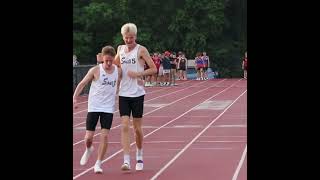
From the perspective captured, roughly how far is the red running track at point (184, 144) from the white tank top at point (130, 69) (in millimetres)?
1147

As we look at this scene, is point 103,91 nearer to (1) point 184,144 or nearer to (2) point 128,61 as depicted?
(2) point 128,61

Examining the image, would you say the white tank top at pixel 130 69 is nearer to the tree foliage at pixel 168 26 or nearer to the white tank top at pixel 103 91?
the white tank top at pixel 103 91

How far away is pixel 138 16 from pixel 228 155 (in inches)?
1811

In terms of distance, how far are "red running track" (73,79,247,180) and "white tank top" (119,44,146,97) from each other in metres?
1.15

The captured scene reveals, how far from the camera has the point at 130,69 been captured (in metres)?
11.0

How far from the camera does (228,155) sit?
12.8 metres

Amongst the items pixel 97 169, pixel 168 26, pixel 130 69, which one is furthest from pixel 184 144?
pixel 168 26

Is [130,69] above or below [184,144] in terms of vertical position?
above

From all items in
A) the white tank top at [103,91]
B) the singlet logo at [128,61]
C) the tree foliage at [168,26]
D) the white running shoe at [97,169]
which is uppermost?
the tree foliage at [168,26]

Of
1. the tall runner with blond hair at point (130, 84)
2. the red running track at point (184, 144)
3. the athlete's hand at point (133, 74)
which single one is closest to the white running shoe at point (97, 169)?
the red running track at point (184, 144)

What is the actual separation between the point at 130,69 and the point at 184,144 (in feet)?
12.1

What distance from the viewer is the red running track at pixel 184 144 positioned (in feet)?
36.2

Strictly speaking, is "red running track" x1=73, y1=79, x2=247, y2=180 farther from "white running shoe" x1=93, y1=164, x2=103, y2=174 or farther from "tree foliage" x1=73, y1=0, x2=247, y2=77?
"tree foliage" x1=73, y1=0, x2=247, y2=77
